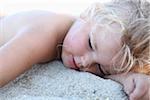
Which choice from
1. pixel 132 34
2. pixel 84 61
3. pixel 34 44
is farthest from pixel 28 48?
pixel 132 34


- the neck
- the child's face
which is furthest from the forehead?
the neck

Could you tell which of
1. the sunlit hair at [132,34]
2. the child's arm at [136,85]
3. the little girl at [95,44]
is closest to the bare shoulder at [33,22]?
the little girl at [95,44]

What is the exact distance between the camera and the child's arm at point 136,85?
0.89 metres

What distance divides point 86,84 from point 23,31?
290mm

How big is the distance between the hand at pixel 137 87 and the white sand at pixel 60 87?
2cm

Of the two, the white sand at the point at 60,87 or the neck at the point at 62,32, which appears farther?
the neck at the point at 62,32

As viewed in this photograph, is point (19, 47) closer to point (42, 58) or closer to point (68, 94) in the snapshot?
point (42, 58)

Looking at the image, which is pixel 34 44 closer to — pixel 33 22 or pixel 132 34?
pixel 33 22

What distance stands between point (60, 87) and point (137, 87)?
0.19 meters

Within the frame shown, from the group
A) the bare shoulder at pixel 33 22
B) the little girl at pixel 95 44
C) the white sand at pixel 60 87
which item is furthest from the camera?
the bare shoulder at pixel 33 22

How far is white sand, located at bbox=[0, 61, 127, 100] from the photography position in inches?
34.4

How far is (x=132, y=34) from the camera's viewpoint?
3.32ft

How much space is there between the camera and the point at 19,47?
39.8 inches

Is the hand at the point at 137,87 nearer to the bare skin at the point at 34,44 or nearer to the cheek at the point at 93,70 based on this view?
the bare skin at the point at 34,44
